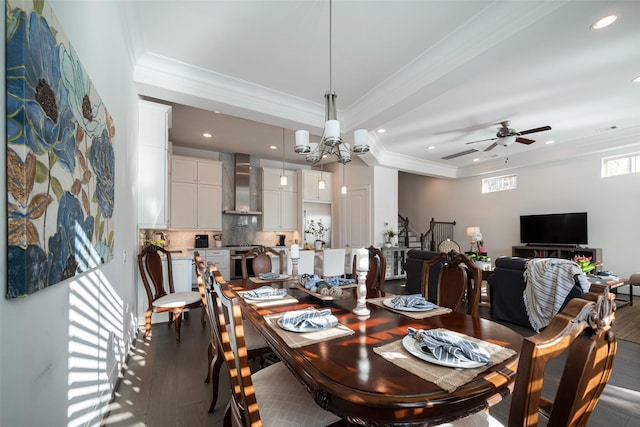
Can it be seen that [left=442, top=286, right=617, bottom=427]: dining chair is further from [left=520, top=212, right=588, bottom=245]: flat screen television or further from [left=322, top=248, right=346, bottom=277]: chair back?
[left=520, top=212, right=588, bottom=245]: flat screen television

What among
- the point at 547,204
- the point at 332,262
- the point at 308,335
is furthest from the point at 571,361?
the point at 547,204

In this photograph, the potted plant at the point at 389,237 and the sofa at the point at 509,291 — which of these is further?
the potted plant at the point at 389,237

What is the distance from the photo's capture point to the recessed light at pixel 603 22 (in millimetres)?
Answer: 2215

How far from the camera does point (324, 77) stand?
339 centimetres

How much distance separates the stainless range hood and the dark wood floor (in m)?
3.89

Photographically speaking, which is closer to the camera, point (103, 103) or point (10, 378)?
point (10, 378)

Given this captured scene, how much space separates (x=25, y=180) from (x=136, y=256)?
Result: 277 cm

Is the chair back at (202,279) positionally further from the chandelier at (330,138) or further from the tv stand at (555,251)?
the tv stand at (555,251)

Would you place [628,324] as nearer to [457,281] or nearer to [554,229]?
[554,229]

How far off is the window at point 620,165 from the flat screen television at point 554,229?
948 millimetres

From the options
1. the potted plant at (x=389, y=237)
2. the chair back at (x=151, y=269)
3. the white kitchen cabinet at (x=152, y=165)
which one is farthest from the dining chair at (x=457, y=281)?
the potted plant at (x=389, y=237)

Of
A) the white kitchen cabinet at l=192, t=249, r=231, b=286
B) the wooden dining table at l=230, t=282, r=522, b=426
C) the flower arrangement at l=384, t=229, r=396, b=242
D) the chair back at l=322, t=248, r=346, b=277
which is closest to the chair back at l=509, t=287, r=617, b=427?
the wooden dining table at l=230, t=282, r=522, b=426

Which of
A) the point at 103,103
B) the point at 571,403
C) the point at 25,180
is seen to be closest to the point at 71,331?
the point at 25,180

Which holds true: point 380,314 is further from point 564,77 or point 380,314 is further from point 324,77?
point 564,77
